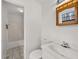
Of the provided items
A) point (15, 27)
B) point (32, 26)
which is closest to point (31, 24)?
point (32, 26)

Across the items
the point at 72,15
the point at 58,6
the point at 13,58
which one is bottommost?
the point at 13,58

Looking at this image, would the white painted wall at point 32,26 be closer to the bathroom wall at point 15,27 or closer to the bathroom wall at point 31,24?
the bathroom wall at point 31,24

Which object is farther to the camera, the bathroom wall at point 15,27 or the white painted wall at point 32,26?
the bathroom wall at point 15,27

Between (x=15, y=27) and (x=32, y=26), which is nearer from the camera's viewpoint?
(x=32, y=26)

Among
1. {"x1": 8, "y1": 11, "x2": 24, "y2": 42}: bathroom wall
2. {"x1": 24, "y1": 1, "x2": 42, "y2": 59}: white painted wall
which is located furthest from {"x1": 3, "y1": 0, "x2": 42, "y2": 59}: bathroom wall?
{"x1": 8, "y1": 11, "x2": 24, "y2": 42}: bathroom wall

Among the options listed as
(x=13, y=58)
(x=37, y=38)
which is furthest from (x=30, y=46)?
(x=13, y=58)

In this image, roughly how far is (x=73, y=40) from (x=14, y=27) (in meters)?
2.96

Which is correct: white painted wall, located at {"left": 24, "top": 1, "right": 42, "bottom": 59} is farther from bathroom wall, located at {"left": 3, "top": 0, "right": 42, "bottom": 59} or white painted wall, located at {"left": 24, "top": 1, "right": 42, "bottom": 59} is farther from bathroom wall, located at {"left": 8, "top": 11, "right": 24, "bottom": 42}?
bathroom wall, located at {"left": 8, "top": 11, "right": 24, "bottom": 42}

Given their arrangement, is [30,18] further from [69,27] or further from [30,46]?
[69,27]

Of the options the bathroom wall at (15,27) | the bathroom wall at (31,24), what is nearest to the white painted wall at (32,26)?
the bathroom wall at (31,24)

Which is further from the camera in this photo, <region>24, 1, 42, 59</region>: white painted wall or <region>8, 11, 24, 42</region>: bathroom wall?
<region>8, 11, 24, 42</region>: bathroom wall

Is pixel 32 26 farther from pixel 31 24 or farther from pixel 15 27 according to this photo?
pixel 15 27

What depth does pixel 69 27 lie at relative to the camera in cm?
145

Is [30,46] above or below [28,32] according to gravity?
below
